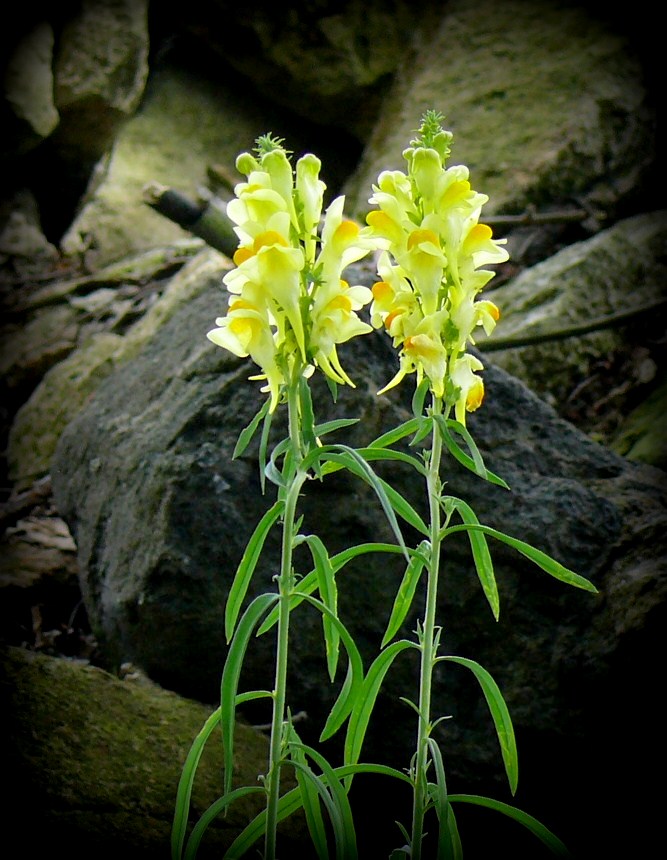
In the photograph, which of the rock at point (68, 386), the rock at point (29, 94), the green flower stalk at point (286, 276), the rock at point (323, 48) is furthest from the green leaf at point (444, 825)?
the rock at point (323, 48)

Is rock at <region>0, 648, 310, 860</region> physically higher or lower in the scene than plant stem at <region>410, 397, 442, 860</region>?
lower

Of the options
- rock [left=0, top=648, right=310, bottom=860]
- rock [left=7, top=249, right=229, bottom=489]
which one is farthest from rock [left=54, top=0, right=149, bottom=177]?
rock [left=0, top=648, right=310, bottom=860]

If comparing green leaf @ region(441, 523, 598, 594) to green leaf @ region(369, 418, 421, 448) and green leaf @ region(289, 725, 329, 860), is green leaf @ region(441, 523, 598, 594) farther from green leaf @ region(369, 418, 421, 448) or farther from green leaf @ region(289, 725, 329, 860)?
green leaf @ region(289, 725, 329, 860)

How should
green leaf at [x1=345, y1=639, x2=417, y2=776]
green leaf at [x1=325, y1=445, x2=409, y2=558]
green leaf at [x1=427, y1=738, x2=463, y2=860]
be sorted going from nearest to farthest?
green leaf at [x1=325, y1=445, x2=409, y2=558], green leaf at [x1=427, y1=738, x2=463, y2=860], green leaf at [x1=345, y1=639, x2=417, y2=776]

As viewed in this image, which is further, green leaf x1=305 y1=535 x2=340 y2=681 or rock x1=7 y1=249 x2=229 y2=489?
rock x1=7 y1=249 x2=229 y2=489

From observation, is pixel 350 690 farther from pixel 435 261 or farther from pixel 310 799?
pixel 435 261

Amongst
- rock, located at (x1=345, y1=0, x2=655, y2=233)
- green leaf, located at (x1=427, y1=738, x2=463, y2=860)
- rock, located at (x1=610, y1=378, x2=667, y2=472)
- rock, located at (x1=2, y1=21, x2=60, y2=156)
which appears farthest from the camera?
rock, located at (x1=2, y1=21, x2=60, y2=156)

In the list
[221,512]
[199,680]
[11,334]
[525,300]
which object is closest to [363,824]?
[199,680]
